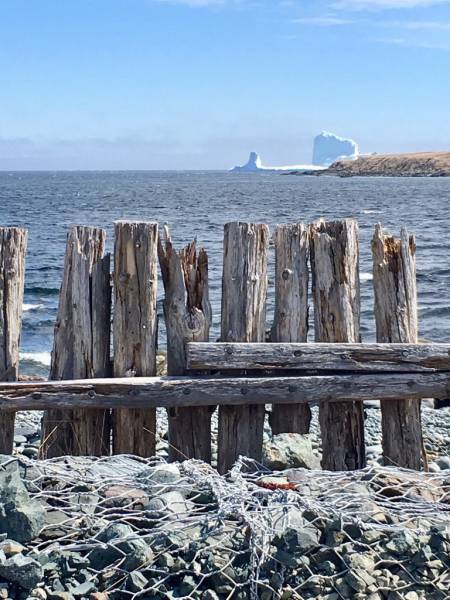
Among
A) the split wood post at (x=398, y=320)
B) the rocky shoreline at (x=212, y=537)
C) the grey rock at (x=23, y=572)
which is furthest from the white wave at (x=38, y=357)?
the grey rock at (x=23, y=572)

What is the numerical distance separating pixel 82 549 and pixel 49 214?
Answer: 54.9 meters

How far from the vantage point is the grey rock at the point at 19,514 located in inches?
192

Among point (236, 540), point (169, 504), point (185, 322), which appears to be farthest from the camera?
point (185, 322)

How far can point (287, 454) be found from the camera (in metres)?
6.13

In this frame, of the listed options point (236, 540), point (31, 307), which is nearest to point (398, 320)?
point (236, 540)

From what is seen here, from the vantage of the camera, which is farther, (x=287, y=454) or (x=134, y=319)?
(x=134, y=319)

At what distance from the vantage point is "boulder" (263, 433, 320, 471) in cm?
611

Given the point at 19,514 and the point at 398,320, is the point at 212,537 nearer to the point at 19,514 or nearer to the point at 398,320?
the point at 19,514

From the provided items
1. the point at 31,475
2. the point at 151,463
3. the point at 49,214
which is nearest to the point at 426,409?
the point at 151,463

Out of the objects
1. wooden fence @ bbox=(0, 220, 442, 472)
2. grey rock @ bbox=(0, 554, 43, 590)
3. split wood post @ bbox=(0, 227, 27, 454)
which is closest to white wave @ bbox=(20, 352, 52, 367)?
split wood post @ bbox=(0, 227, 27, 454)

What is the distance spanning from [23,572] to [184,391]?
2.05 meters

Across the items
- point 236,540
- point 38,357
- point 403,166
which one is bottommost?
point 38,357

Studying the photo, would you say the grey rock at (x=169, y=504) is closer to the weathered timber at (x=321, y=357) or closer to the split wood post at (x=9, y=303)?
the weathered timber at (x=321, y=357)

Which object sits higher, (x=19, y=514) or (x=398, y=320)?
(x=398, y=320)
